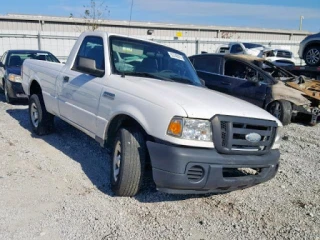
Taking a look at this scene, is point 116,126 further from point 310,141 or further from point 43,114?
point 310,141

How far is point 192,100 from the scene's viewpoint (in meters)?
3.54

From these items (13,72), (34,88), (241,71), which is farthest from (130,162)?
(13,72)

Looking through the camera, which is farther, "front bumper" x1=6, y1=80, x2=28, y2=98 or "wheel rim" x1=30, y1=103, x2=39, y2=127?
"front bumper" x1=6, y1=80, x2=28, y2=98

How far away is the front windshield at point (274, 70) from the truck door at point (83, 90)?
17.4ft

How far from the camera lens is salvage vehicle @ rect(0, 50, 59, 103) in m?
9.27

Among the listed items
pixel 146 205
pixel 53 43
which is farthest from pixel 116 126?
pixel 53 43

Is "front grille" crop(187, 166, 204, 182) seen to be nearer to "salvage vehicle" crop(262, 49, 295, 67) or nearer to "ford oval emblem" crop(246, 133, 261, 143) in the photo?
"ford oval emblem" crop(246, 133, 261, 143)

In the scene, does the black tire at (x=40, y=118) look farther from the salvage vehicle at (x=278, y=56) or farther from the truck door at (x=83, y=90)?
the salvage vehicle at (x=278, y=56)

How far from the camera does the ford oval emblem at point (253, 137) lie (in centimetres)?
349

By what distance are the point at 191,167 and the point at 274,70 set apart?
22.3 feet

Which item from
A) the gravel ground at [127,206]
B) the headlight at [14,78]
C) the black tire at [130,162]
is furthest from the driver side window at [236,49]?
the black tire at [130,162]

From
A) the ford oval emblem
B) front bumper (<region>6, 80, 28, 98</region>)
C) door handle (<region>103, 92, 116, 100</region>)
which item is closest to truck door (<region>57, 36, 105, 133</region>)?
door handle (<region>103, 92, 116, 100</region>)

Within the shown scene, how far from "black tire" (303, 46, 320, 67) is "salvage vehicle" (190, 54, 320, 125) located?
296cm

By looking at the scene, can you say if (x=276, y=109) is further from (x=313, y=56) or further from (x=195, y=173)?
(x=195, y=173)
